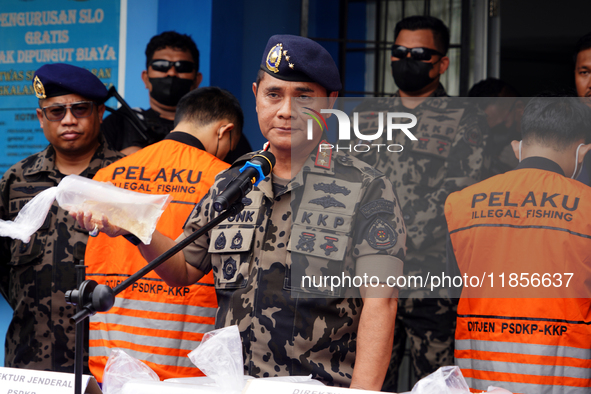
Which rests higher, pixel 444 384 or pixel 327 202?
pixel 327 202

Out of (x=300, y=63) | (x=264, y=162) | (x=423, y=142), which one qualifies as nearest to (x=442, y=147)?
(x=423, y=142)

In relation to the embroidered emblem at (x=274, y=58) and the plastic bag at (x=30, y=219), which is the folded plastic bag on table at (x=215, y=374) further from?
the embroidered emblem at (x=274, y=58)

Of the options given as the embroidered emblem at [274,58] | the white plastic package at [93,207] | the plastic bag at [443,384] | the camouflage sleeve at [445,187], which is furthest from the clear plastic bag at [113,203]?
the camouflage sleeve at [445,187]

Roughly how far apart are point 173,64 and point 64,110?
81 centimetres

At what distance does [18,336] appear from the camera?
2.96 m

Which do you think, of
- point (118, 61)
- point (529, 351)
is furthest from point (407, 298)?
point (118, 61)

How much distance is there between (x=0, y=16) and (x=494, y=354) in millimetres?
3995

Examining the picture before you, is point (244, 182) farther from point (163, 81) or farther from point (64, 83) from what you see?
point (163, 81)

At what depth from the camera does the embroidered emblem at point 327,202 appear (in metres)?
1.95

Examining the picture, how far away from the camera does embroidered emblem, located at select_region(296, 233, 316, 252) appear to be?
6.29 ft

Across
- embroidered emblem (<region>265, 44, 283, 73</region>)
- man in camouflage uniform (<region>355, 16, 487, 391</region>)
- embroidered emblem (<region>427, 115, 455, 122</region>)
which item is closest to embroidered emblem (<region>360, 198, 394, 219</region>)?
embroidered emblem (<region>265, 44, 283, 73</region>)

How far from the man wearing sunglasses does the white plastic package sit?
1962 mm

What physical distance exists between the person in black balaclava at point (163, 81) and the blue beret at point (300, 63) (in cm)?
161

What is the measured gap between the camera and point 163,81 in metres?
3.62
